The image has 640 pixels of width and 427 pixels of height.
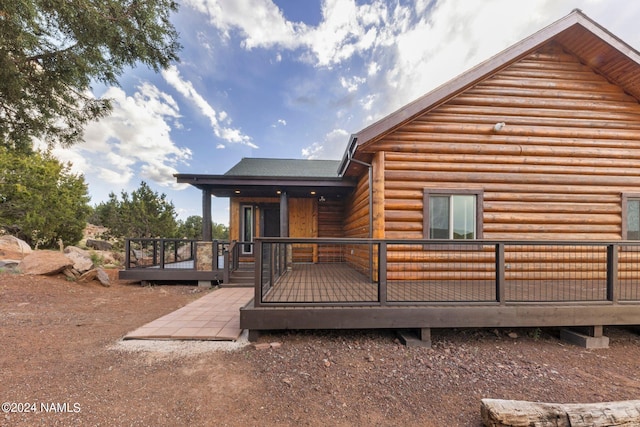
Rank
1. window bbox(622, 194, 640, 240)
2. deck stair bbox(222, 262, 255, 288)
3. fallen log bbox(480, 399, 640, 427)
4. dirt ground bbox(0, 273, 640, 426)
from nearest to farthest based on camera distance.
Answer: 1. fallen log bbox(480, 399, 640, 427)
2. dirt ground bbox(0, 273, 640, 426)
3. window bbox(622, 194, 640, 240)
4. deck stair bbox(222, 262, 255, 288)

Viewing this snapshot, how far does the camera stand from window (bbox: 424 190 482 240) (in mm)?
5188

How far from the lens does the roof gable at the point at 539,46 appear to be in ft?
15.9

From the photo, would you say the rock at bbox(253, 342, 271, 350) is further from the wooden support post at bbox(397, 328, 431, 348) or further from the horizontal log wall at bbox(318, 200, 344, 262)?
the horizontal log wall at bbox(318, 200, 344, 262)

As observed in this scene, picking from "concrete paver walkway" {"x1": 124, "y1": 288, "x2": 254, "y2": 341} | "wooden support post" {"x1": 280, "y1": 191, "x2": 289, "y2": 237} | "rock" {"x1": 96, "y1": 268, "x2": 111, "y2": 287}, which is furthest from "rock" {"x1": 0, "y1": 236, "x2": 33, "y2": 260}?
"wooden support post" {"x1": 280, "y1": 191, "x2": 289, "y2": 237}

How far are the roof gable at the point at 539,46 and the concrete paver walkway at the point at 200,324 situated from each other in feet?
13.3

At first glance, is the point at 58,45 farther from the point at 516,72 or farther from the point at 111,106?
the point at 516,72

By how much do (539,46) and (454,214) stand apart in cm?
421

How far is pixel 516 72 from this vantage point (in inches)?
211

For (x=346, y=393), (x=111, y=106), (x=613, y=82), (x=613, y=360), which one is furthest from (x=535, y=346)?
(x=111, y=106)

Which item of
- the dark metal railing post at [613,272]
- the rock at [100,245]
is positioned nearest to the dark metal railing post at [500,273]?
the dark metal railing post at [613,272]

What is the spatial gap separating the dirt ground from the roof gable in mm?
3914

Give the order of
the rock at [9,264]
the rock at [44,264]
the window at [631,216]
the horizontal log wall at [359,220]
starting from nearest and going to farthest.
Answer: the window at [631,216] → the horizontal log wall at [359,220] → the rock at [44,264] → the rock at [9,264]

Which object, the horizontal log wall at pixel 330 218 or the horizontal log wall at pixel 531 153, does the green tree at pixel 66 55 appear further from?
the horizontal log wall at pixel 330 218

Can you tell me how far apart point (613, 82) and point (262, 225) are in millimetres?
10370
